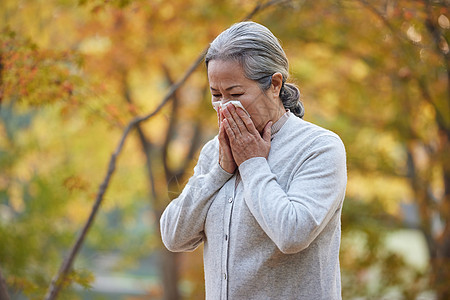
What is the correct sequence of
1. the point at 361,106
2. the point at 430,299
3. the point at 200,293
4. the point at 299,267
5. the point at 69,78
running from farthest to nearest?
1. the point at 200,293
2. the point at 361,106
3. the point at 430,299
4. the point at 69,78
5. the point at 299,267

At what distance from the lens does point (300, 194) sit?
1.56 metres

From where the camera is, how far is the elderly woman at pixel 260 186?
159 centimetres

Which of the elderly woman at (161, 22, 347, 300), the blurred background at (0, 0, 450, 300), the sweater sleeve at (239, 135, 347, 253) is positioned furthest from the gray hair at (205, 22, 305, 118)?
the blurred background at (0, 0, 450, 300)

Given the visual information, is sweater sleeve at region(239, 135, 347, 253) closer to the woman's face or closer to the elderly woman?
the elderly woman

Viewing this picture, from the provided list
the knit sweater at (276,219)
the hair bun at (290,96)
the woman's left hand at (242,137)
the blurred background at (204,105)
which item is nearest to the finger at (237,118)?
the woman's left hand at (242,137)

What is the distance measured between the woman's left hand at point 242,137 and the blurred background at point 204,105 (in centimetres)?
164

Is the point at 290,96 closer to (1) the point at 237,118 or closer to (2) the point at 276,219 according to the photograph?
(1) the point at 237,118

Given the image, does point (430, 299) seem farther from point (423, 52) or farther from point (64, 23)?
point (64, 23)

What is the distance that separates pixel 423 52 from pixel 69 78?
276 cm

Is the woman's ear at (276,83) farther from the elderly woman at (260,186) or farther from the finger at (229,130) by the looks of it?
the finger at (229,130)

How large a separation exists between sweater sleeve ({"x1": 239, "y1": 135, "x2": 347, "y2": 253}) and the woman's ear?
0.69 feet

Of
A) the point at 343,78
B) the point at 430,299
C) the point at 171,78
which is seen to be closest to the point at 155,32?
the point at 171,78

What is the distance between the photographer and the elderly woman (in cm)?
159

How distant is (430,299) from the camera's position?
7.31 m
